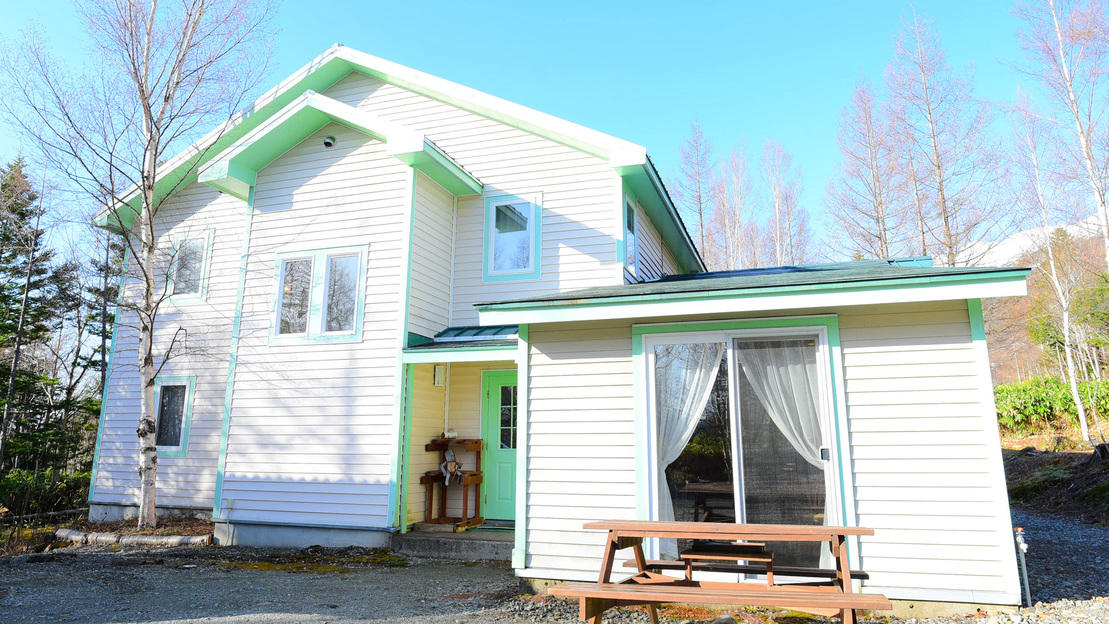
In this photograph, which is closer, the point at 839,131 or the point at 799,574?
the point at 799,574

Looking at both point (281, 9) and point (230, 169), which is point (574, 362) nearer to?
point (230, 169)

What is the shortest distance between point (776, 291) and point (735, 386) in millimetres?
999

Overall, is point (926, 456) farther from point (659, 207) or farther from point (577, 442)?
point (659, 207)

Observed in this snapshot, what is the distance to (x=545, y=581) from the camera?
6082 mm

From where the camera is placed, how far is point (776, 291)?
18.2 ft

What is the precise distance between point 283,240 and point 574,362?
5829 mm

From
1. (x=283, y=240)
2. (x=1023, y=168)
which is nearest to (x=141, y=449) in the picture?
(x=283, y=240)

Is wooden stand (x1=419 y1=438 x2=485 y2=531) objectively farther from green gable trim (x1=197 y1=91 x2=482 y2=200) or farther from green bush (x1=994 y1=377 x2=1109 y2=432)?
green bush (x1=994 y1=377 x2=1109 y2=432)

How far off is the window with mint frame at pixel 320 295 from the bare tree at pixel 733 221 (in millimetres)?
19010

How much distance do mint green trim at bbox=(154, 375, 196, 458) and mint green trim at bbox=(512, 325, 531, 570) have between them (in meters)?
7.18

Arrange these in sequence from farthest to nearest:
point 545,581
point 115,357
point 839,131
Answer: point 839,131, point 115,357, point 545,581

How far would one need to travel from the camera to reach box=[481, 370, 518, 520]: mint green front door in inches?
367

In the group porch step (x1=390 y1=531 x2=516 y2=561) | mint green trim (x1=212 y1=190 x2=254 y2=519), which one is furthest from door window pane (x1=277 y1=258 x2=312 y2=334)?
porch step (x1=390 y1=531 x2=516 y2=561)

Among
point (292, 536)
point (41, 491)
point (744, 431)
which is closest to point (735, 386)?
point (744, 431)
